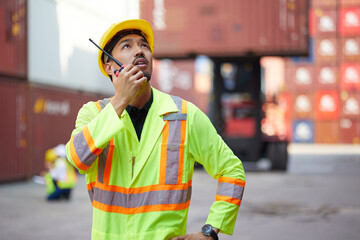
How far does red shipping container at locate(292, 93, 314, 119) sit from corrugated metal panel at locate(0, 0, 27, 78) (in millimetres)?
30455

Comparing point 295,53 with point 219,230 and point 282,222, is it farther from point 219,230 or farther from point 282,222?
point 219,230

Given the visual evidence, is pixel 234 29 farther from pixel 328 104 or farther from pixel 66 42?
pixel 328 104

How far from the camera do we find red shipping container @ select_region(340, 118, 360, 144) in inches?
1577

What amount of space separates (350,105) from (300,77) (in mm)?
4169

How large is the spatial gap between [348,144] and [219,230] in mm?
40499

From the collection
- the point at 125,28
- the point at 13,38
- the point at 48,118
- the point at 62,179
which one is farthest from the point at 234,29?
the point at 125,28

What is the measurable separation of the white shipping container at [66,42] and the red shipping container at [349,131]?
82.8ft

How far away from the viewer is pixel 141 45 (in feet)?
7.50

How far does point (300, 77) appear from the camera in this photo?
41656mm

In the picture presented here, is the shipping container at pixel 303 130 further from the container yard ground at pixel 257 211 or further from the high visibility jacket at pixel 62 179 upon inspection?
the high visibility jacket at pixel 62 179

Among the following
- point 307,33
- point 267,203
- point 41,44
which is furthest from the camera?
point 307,33

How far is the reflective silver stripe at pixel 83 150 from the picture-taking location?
6.46 feet

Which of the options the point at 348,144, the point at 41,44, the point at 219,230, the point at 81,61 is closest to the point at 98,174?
the point at 219,230

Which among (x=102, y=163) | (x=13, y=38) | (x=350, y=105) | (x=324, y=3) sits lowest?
(x=102, y=163)
